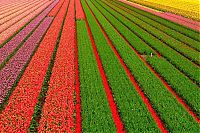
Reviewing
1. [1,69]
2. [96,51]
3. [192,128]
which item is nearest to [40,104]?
[1,69]

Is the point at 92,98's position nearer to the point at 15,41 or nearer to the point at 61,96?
the point at 61,96

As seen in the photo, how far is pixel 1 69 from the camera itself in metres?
17.3

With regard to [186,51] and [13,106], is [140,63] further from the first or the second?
[13,106]

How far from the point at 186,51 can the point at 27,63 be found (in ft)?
40.4

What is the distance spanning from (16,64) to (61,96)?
574cm

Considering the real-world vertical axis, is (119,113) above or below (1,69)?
below

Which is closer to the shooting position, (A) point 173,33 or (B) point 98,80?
(B) point 98,80

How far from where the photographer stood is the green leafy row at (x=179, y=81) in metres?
14.3

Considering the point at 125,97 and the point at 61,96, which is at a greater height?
the point at 61,96

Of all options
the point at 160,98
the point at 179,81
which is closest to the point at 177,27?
the point at 179,81

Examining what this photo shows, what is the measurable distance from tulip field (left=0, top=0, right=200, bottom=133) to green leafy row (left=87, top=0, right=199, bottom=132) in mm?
45

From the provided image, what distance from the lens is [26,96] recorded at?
13.8m

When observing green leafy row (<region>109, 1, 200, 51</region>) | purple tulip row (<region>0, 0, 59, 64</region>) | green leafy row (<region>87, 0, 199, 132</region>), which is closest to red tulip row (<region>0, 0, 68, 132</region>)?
purple tulip row (<region>0, 0, 59, 64</region>)

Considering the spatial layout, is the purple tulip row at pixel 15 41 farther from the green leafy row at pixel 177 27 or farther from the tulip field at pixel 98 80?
the green leafy row at pixel 177 27
